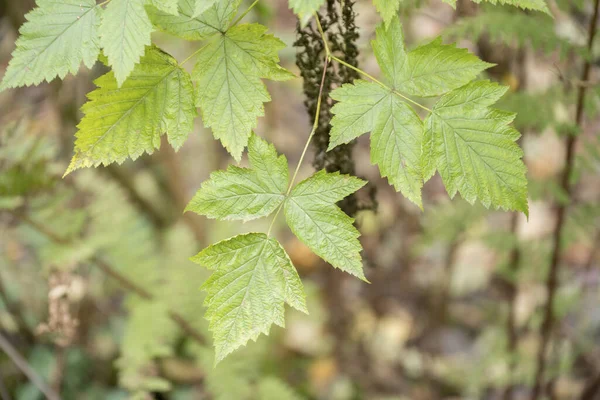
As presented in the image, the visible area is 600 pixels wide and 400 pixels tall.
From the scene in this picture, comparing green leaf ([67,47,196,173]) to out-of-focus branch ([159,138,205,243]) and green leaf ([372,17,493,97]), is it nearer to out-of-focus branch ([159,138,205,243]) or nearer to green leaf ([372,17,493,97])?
green leaf ([372,17,493,97])

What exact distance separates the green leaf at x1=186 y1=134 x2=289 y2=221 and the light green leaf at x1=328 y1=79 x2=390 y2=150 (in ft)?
0.47

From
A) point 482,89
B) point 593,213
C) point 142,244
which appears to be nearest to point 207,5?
point 482,89

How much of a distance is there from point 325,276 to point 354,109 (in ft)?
8.35

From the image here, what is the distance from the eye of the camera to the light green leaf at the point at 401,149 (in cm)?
107

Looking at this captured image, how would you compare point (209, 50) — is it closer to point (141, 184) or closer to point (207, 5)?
point (207, 5)

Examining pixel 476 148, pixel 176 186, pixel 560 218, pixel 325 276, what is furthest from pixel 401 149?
pixel 176 186

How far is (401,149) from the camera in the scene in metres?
1.07

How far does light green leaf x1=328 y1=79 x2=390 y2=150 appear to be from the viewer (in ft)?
A: 3.50

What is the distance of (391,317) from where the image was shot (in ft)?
12.6

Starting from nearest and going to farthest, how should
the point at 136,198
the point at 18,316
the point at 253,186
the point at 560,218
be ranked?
the point at 253,186, the point at 560,218, the point at 18,316, the point at 136,198

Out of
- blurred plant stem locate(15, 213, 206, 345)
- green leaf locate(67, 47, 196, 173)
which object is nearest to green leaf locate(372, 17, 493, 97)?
green leaf locate(67, 47, 196, 173)

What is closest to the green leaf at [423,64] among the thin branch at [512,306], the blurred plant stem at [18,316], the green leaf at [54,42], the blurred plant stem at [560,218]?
the green leaf at [54,42]

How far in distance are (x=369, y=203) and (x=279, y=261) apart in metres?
0.58

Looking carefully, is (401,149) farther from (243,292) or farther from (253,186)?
(243,292)
